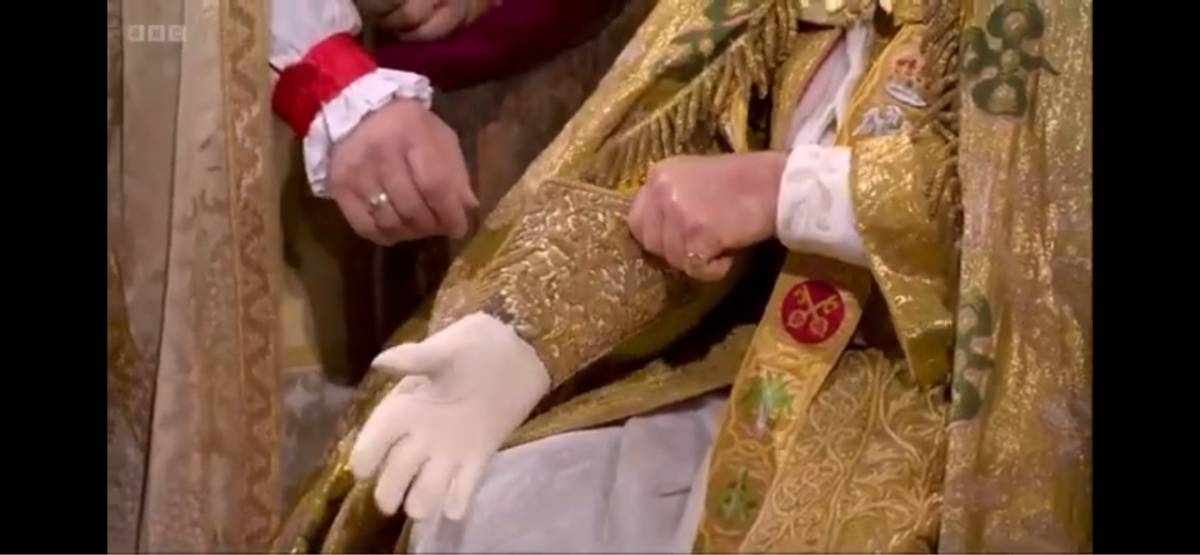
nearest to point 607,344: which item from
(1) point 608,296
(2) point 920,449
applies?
(1) point 608,296

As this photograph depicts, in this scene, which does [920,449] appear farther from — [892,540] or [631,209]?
[631,209]

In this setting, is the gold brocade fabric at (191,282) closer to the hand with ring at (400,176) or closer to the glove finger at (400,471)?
the hand with ring at (400,176)

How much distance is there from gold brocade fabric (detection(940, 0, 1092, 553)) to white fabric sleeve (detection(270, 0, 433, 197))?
0.28 metres

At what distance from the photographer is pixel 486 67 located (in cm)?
102

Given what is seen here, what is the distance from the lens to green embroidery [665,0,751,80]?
2.85 ft

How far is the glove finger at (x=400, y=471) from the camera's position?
0.74m

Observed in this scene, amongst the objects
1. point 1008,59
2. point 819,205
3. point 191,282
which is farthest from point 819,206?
point 191,282

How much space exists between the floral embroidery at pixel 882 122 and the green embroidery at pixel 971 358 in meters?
0.10

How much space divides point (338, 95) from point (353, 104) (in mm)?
12

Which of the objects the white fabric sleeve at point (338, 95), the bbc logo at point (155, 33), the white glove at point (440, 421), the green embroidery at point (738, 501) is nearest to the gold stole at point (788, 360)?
the green embroidery at point (738, 501)

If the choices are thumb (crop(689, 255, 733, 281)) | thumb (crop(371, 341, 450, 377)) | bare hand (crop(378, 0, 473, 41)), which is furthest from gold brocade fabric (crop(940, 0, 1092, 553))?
bare hand (crop(378, 0, 473, 41))

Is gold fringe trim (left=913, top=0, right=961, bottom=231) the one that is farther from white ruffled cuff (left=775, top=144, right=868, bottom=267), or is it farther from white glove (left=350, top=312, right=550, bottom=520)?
white glove (left=350, top=312, right=550, bottom=520)

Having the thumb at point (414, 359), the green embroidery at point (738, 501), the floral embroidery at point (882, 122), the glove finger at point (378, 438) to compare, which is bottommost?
the green embroidery at point (738, 501)

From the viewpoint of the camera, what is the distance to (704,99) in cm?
87
